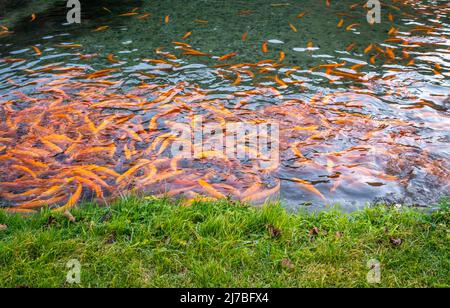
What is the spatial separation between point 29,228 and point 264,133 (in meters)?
2.66

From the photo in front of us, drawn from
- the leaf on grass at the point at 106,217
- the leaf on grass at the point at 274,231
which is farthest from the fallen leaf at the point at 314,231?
the leaf on grass at the point at 106,217

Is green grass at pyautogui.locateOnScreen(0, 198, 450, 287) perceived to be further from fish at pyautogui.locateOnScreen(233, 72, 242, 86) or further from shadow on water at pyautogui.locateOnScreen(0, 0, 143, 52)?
shadow on water at pyautogui.locateOnScreen(0, 0, 143, 52)

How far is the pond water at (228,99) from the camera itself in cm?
453

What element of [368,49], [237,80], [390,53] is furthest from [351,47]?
[237,80]

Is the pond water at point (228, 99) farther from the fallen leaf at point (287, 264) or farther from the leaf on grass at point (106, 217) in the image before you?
the fallen leaf at point (287, 264)

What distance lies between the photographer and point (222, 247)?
3.57 m

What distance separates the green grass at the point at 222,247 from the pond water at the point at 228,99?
377 millimetres

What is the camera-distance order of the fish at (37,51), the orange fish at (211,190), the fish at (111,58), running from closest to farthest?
1. the orange fish at (211,190)
2. the fish at (111,58)
3. the fish at (37,51)

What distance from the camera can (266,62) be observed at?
23.4ft

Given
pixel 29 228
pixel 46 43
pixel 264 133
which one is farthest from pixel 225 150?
pixel 46 43

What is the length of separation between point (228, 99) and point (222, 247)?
2882 mm

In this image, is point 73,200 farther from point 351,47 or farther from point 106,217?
point 351,47

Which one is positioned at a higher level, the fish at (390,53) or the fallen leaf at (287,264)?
the fish at (390,53)
